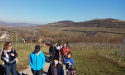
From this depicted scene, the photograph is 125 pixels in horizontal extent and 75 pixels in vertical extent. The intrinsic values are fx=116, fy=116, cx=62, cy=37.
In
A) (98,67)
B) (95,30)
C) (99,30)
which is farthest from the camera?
(95,30)

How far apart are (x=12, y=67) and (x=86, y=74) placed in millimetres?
4040

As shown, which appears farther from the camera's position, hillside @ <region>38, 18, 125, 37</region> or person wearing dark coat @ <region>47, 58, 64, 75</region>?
hillside @ <region>38, 18, 125, 37</region>

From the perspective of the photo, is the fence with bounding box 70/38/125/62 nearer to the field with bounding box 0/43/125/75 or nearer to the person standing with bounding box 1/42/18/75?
the field with bounding box 0/43/125/75

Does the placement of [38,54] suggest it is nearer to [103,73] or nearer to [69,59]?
[69,59]

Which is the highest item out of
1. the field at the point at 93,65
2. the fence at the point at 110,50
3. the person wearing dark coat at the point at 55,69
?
the person wearing dark coat at the point at 55,69

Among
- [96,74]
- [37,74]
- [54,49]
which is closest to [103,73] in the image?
[96,74]

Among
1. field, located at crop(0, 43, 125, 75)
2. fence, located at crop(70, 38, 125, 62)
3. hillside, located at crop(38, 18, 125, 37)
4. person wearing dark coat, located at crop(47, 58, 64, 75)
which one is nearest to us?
person wearing dark coat, located at crop(47, 58, 64, 75)

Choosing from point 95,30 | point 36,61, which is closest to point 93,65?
point 36,61

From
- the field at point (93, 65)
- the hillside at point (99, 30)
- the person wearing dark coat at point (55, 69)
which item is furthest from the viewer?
the hillside at point (99, 30)

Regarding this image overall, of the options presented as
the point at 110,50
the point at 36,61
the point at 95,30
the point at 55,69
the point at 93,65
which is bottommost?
the point at 110,50

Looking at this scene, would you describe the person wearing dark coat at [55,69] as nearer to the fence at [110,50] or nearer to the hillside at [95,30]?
the fence at [110,50]

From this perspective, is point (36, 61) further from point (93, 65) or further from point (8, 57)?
point (93, 65)

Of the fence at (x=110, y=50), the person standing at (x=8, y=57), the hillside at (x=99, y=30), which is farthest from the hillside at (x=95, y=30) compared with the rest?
the person standing at (x=8, y=57)

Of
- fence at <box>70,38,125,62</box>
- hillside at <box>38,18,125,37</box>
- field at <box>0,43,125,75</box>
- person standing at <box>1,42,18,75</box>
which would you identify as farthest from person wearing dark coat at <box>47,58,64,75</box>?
hillside at <box>38,18,125,37</box>
